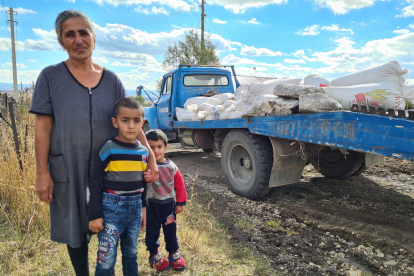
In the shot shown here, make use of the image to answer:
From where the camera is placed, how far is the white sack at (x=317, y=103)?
2922 mm

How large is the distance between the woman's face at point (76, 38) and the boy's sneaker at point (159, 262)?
1558 millimetres

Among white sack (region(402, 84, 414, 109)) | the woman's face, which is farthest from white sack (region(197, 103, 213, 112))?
the woman's face

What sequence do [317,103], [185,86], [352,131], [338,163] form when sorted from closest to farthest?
[352,131] < [317,103] < [338,163] < [185,86]

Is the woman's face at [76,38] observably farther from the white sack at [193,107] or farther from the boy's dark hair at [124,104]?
the white sack at [193,107]

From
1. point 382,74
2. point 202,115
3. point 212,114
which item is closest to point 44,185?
point 382,74

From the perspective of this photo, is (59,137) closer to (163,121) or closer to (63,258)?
(63,258)

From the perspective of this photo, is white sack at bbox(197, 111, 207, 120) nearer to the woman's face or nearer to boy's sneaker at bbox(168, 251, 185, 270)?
boy's sneaker at bbox(168, 251, 185, 270)

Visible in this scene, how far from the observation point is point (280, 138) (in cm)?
383

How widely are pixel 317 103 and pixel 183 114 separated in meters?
3.41

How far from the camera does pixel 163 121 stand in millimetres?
7156

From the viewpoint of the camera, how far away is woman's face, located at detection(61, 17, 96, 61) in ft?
5.51

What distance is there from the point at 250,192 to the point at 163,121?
3.65 metres

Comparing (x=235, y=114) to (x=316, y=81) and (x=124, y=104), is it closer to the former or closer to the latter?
(x=316, y=81)

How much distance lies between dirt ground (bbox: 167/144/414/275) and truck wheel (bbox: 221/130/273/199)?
17 centimetres
